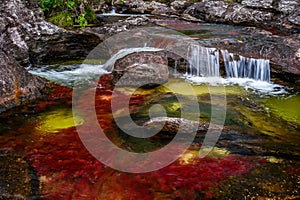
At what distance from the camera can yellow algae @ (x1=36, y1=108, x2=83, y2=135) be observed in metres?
5.82

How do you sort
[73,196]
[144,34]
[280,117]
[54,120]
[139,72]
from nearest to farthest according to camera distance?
[73,196]
[54,120]
[280,117]
[139,72]
[144,34]

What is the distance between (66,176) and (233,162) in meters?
2.48

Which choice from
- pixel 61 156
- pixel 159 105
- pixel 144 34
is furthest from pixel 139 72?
pixel 61 156

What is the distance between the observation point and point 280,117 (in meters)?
7.00

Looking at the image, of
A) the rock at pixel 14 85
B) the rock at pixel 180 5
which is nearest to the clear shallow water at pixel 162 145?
the rock at pixel 14 85

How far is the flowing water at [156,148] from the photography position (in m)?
4.06

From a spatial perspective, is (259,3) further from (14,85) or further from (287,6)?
(14,85)

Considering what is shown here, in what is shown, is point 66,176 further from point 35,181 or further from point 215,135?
point 215,135

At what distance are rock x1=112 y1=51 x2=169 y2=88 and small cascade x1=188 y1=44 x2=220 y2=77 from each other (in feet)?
5.28

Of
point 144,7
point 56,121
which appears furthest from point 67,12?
point 56,121

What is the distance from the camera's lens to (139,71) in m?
8.52

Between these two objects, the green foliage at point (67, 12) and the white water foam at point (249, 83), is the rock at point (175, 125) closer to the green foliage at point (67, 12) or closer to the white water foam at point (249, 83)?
the white water foam at point (249, 83)

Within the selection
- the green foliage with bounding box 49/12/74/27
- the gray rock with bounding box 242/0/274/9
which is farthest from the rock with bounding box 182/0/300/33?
the green foliage with bounding box 49/12/74/27

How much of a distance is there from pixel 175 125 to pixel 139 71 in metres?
3.31
